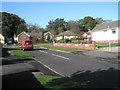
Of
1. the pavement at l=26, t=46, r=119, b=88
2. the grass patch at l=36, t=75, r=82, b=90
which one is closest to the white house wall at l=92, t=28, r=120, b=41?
the pavement at l=26, t=46, r=119, b=88

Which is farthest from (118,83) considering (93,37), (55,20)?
(55,20)

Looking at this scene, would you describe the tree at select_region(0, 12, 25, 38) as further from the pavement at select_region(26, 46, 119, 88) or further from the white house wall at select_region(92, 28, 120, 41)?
the pavement at select_region(26, 46, 119, 88)

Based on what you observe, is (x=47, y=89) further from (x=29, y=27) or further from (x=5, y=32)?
(x=29, y=27)

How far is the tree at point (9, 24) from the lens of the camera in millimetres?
71500

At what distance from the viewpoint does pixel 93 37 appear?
3919 cm

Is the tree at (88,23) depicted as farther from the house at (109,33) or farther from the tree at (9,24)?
the house at (109,33)

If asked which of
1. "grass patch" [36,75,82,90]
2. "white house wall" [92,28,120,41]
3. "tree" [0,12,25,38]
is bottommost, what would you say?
"grass patch" [36,75,82,90]

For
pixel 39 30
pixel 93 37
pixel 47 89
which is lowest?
pixel 47 89

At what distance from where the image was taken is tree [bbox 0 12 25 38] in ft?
235

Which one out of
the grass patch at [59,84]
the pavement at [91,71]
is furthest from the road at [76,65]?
the grass patch at [59,84]

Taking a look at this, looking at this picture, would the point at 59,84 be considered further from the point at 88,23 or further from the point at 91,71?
the point at 88,23

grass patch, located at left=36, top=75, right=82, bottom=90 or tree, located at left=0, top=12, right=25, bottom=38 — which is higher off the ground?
tree, located at left=0, top=12, right=25, bottom=38

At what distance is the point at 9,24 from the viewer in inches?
2906

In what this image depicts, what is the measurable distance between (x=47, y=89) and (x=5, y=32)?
72889 millimetres
